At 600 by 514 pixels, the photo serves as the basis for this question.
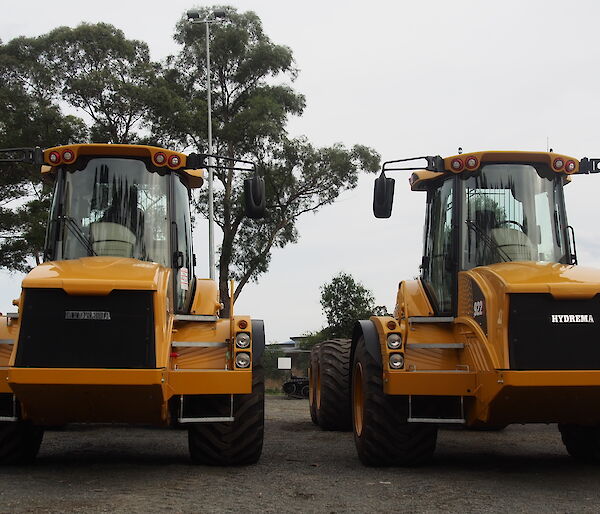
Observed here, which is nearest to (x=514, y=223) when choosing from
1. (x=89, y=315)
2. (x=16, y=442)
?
(x=89, y=315)

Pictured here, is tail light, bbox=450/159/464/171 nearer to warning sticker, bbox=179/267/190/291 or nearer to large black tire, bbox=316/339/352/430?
warning sticker, bbox=179/267/190/291

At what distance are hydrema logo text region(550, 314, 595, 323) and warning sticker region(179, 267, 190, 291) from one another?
3.84m

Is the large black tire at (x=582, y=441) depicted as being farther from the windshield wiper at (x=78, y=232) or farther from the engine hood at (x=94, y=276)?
the windshield wiper at (x=78, y=232)

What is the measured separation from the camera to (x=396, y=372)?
8.78m

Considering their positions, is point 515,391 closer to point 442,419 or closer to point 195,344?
point 442,419

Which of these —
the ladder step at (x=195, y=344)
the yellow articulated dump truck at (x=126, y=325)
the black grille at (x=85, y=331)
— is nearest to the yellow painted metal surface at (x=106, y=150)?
A: the yellow articulated dump truck at (x=126, y=325)

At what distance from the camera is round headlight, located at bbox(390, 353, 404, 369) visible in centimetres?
887

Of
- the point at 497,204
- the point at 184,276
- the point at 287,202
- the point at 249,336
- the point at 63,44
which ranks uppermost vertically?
the point at 63,44

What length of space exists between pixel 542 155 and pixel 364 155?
88.9ft

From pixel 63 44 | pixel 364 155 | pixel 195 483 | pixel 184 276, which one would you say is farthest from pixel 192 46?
pixel 195 483

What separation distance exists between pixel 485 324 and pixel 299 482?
2235 millimetres

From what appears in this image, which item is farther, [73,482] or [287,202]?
[287,202]

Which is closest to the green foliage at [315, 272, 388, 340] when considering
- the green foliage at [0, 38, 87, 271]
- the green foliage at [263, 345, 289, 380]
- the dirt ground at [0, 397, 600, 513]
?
the green foliage at [263, 345, 289, 380]

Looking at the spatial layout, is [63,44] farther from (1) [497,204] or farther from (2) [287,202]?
(1) [497,204]
